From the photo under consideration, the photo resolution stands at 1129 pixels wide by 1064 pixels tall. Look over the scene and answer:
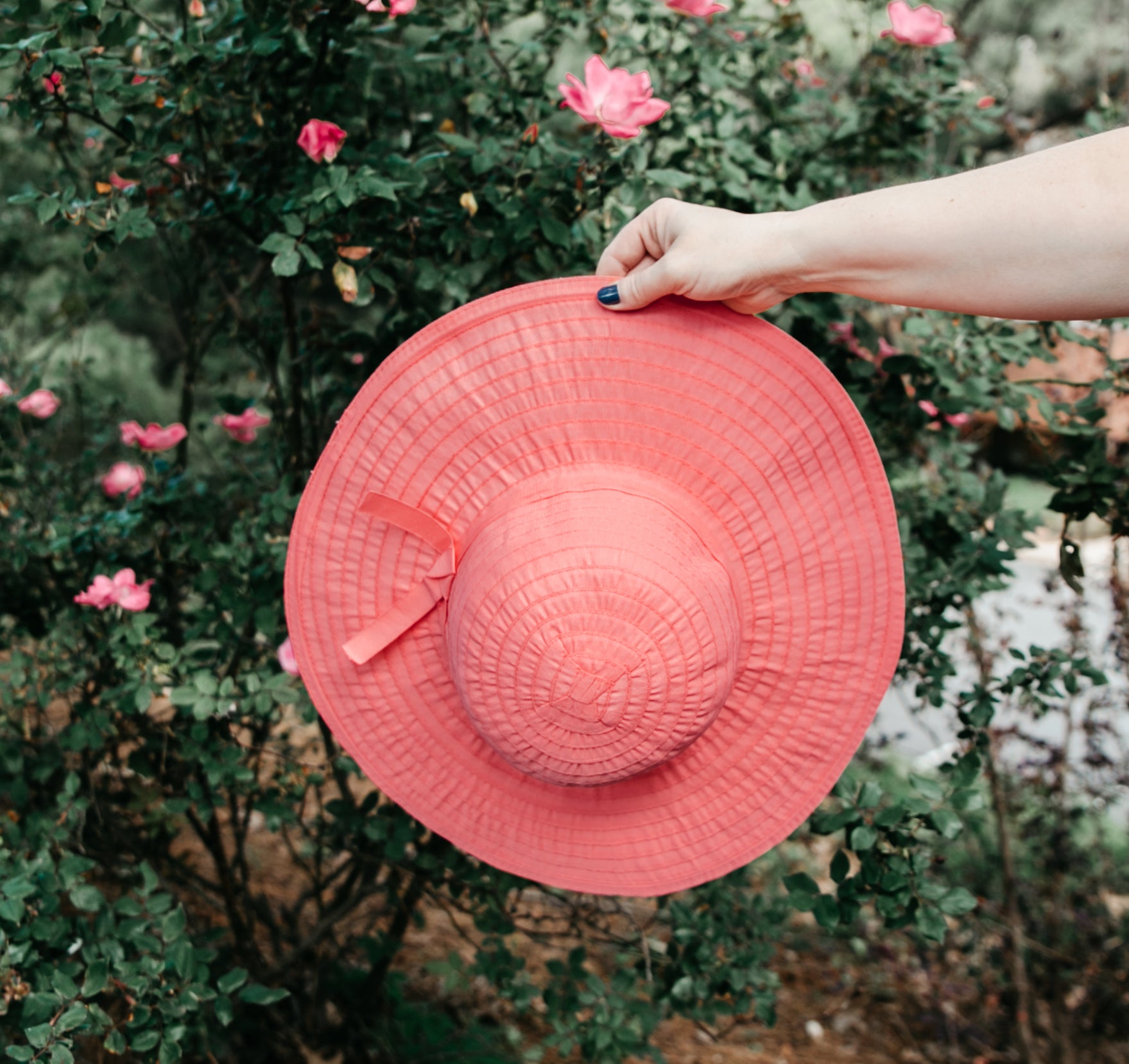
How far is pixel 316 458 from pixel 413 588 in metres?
0.92

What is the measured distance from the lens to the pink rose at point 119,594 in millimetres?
1579

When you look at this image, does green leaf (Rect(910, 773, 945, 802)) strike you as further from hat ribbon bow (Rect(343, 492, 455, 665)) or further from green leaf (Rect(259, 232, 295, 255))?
green leaf (Rect(259, 232, 295, 255))

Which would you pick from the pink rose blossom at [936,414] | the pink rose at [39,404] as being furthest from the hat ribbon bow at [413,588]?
the pink rose at [39,404]

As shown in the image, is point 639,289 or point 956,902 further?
point 956,902

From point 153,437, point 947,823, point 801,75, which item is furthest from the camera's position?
point 801,75

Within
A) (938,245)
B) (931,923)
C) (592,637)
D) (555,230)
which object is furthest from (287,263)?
(931,923)

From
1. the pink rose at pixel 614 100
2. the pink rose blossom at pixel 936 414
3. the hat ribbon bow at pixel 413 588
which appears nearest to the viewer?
the hat ribbon bow at pixel 413 588

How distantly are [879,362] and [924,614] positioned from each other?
50 cm

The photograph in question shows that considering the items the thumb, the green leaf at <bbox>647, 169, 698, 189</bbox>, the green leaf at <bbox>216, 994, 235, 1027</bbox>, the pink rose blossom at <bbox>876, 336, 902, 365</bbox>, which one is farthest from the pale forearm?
the green leaf at <bbox>216, 994, 235, 1027</bbox>

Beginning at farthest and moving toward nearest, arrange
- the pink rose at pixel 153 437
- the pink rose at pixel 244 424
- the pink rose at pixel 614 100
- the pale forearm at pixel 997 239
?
1. the pink rose at pixel 244 424
2. the pink rose at pixel 153 437
3. the pink rose at pixel 614 100
4. the pale forearm at pixel 997 239

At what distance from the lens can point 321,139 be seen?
1.47 m

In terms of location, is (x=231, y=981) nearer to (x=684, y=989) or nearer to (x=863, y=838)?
(x=684, y=989)

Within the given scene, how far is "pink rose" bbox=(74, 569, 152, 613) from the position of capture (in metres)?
1.58

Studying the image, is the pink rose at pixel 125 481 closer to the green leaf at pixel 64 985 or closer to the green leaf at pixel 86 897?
the green leaf at pixel 86 897
